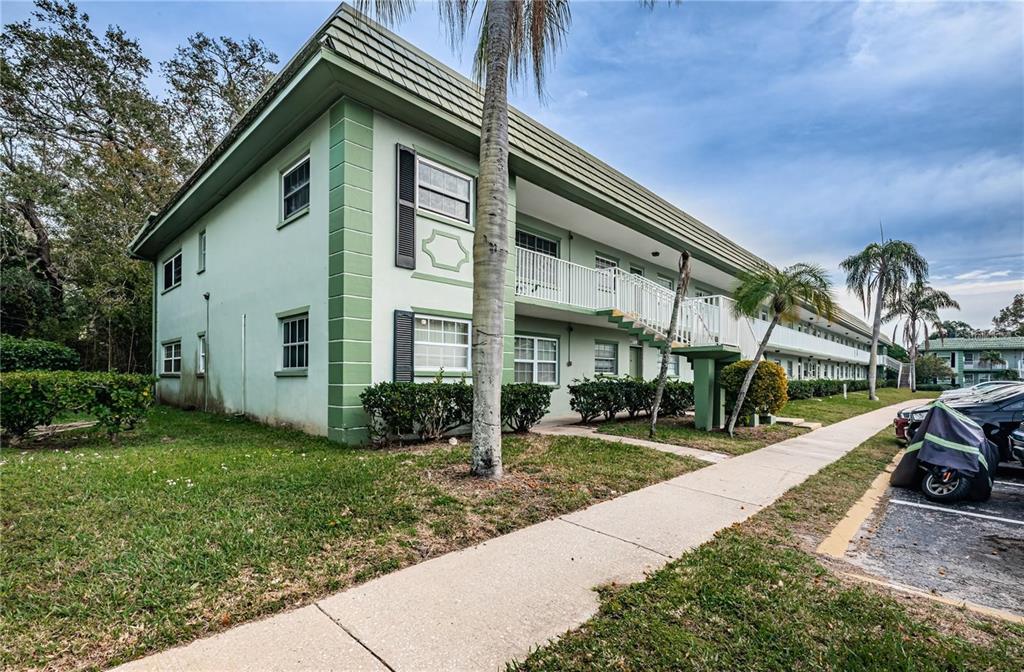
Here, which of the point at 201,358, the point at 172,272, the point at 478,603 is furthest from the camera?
the point at 172,272

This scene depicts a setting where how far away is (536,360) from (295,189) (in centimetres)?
761

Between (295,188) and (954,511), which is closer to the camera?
(954,511)

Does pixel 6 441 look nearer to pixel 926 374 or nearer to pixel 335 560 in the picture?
pixel 335 560

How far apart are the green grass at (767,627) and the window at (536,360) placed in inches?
373

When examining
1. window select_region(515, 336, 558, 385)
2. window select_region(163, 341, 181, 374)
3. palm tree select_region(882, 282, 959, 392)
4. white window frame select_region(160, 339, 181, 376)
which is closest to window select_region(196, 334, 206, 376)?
white window frame select_region(160, 339, 181, 376)

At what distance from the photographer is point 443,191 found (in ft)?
31.1

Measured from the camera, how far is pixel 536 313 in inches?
502

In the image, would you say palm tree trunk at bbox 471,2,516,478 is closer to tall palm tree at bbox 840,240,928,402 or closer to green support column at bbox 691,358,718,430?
green support column at bbox 691,358,718,430

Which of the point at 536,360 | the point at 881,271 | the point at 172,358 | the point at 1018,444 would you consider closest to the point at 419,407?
the point at 536,360

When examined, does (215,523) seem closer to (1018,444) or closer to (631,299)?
(1018,444)

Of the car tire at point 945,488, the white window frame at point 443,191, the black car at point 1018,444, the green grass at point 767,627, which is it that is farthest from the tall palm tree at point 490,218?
the black car at point 1018,444

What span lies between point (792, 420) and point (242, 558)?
15.1m

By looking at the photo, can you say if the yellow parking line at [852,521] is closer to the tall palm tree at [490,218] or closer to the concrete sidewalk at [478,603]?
the concrete sidewalk at [478,603]

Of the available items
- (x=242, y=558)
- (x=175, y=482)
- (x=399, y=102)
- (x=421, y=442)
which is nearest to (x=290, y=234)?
(x=399, y=102)
